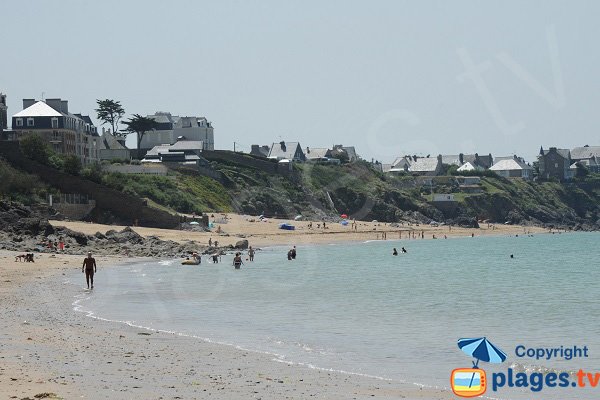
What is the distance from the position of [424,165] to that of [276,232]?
80549 mm

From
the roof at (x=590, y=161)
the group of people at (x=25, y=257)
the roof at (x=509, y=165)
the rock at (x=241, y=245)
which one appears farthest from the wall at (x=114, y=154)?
the roof at (x=590, y=161)

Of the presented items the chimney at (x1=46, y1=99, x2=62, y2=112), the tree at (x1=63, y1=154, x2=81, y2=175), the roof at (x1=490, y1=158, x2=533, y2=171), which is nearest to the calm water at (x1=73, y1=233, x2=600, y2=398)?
the tree at (x1=63, y1=154, x2=81, y2=175)

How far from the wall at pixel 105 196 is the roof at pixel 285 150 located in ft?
229

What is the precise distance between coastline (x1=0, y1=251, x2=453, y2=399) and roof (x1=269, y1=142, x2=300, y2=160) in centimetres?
11414

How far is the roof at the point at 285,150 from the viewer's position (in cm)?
13662

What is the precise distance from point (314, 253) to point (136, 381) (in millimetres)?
49310

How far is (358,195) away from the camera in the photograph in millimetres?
112938

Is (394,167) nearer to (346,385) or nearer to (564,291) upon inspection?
(564,291)

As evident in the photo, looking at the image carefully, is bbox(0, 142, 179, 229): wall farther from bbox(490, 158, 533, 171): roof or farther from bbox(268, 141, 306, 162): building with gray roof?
bbox(490, 158, 533, 171): roof

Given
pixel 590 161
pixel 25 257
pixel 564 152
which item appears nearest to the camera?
pixel 25 257

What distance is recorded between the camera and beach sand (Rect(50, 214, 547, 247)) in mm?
62375

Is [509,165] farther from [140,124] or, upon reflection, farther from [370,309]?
[370,309]

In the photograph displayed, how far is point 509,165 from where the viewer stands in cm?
16438

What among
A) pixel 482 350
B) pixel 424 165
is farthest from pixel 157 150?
pixel 482 350
